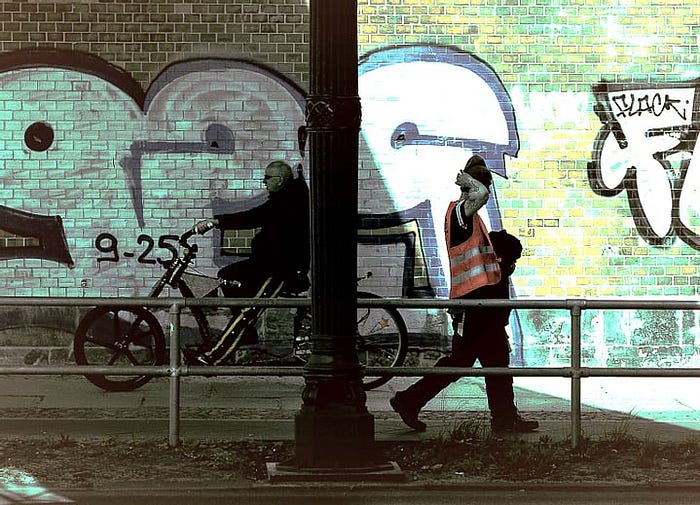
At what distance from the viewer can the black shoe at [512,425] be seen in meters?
8.49

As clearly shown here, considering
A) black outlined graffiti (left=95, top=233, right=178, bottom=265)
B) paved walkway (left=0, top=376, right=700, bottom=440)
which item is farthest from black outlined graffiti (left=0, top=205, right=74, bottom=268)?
paved walkway (left=0, top=376, right=700, bottom=440)

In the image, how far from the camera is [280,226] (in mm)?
11375

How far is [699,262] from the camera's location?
11.7 m

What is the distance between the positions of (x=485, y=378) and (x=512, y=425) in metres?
0.41

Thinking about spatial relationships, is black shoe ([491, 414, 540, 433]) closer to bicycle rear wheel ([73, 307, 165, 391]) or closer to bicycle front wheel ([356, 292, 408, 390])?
bicycle front wheel ([356, 292, 408, 390])

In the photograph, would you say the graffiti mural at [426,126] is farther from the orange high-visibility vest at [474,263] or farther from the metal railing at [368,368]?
the metal railing at [368,368]

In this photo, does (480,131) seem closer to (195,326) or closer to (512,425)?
(195,326)

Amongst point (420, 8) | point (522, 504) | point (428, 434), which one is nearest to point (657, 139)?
point (420, 8)

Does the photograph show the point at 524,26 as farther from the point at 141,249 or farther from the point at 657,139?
the point at 141,249

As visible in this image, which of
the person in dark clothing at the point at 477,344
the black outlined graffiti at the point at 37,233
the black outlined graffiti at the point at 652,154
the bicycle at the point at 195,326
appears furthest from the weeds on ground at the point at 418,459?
the black outlined graffiti at the point at 652,154

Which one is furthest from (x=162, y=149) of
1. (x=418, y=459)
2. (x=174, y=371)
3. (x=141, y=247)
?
(x=418, y=459)

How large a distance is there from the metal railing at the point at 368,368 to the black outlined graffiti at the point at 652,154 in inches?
158

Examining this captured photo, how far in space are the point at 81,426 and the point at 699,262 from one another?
6.26 meters

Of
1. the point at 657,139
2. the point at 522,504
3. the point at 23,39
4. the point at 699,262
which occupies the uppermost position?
the point at 23,39
